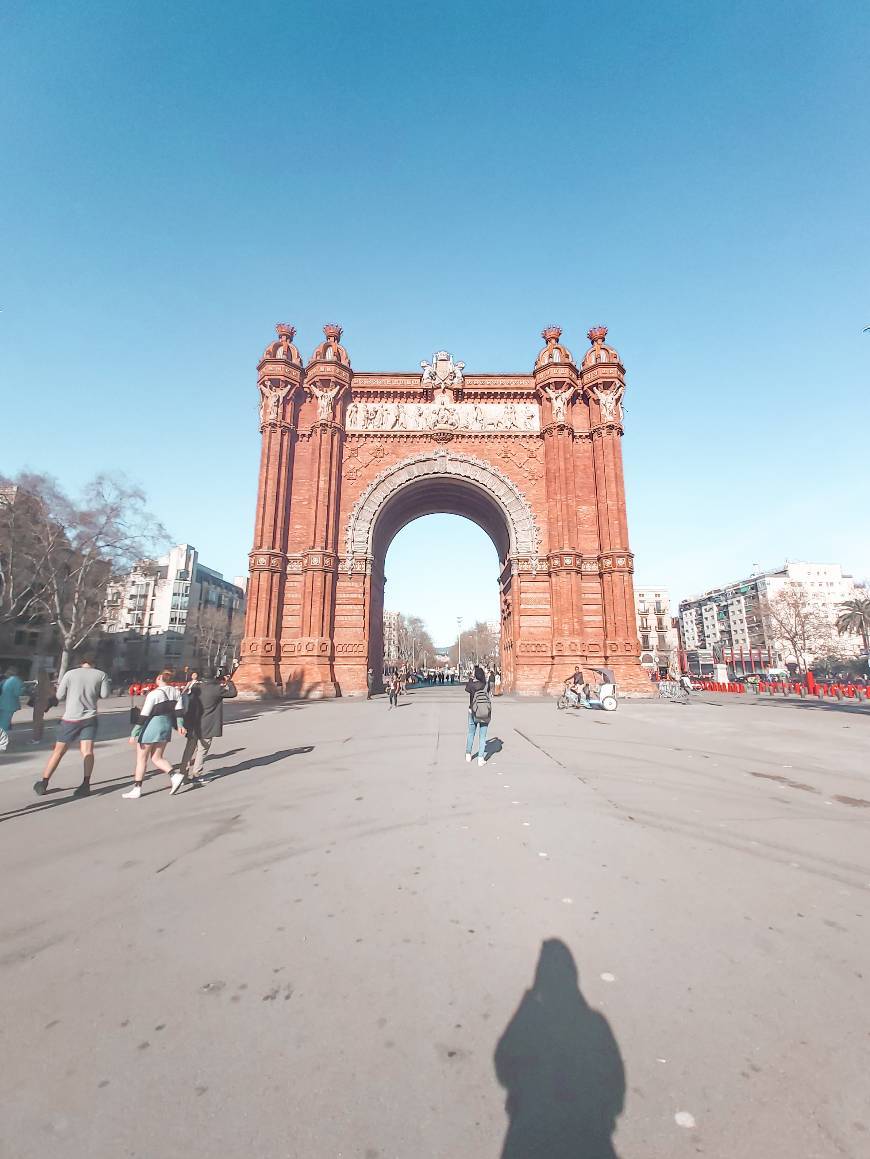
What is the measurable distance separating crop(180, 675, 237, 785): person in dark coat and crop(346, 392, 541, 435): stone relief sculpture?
22.0m

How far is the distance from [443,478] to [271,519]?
30.2 ft

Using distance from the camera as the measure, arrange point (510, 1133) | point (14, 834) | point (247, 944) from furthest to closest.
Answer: point (14, 834) → point (247, 944) → point (510, 1133)

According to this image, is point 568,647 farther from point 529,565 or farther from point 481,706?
point 481,706

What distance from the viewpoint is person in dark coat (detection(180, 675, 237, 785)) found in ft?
22.6

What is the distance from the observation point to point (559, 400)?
26.9 metres

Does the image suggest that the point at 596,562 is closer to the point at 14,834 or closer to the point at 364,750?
the point at 364,750

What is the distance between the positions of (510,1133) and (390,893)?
194 centimetres

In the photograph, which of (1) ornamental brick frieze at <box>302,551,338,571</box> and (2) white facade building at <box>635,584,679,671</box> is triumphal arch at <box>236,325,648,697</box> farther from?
(2) white facade building at <box>635,584,679,671</box>

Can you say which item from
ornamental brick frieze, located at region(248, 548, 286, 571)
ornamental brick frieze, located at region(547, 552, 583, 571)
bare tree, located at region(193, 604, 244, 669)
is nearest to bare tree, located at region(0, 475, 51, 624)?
ornamental brick frieze, located at region(248, 548, 286, 571)

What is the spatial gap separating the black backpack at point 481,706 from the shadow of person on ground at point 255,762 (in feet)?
10.9

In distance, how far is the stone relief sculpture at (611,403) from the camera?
87.2 feet

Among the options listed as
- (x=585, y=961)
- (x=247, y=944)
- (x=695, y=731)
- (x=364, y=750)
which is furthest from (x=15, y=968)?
(x=695, y=731)

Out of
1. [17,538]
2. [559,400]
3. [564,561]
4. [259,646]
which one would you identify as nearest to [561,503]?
[564,561]

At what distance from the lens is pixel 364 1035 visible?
7.07 feet
